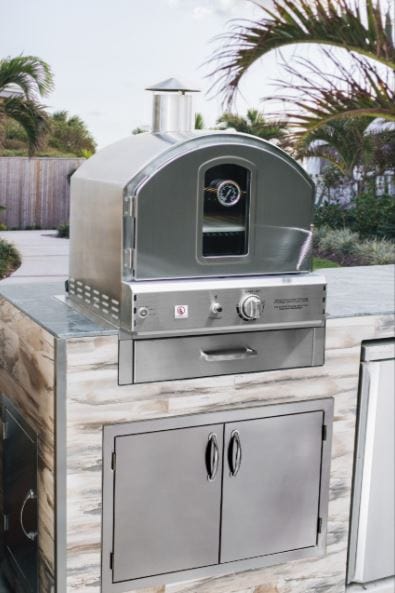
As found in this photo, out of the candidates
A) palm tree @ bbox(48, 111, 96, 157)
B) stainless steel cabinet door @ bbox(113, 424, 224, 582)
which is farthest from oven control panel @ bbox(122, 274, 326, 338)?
palm tree @ bbox(48, 111, 96, 157)

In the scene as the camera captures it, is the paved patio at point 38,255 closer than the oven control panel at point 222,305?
No

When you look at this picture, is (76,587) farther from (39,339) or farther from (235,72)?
(235,72)

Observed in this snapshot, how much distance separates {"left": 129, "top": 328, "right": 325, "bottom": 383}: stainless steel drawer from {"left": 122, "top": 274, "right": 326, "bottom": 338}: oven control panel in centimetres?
4

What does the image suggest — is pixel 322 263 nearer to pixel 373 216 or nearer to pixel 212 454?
pixel 373 216

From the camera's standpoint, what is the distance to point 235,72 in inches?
149

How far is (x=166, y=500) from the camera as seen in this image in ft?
7.30

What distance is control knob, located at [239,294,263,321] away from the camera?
7.04 feet

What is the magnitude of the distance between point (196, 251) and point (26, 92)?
150cm

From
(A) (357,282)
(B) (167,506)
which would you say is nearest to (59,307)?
(B) (167,506)

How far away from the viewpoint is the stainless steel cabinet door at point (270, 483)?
2303 millimetres

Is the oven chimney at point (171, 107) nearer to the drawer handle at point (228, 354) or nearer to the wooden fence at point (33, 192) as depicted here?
the drawer handle at point (228, 354)

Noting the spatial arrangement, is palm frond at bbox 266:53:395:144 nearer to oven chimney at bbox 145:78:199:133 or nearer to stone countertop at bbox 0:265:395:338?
stone countertop at bbox 0:265:395:338

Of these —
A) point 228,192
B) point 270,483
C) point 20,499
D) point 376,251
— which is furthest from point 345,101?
point 20,499

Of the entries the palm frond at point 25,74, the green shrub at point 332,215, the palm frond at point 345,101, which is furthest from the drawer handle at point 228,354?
the green shrub at point 332,215
